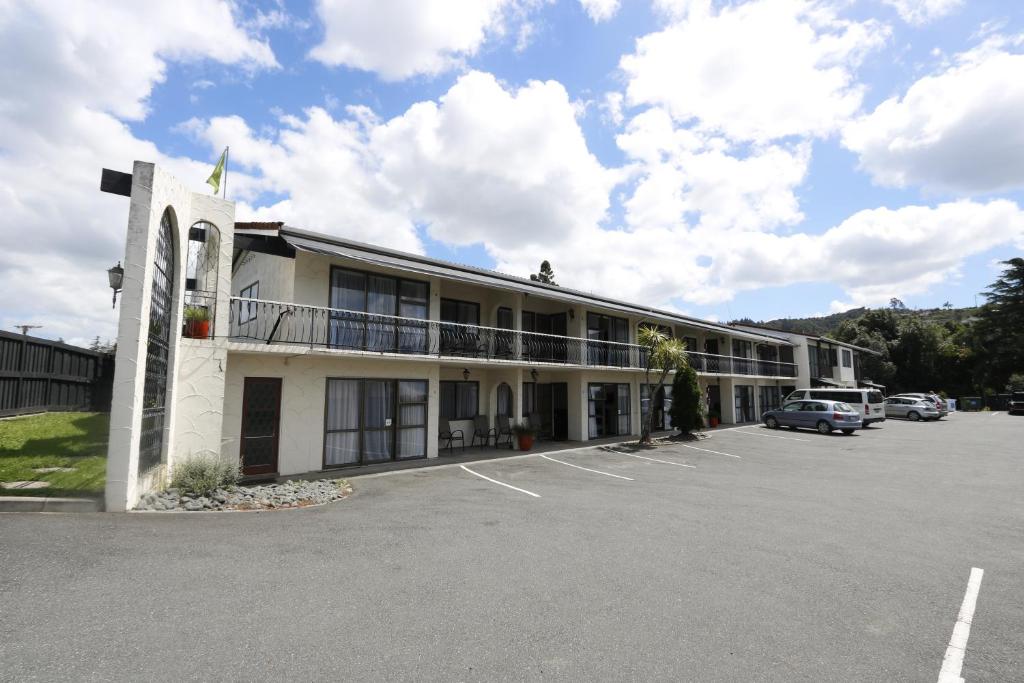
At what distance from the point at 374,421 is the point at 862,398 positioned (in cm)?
2546

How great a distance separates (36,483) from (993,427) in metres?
37.6

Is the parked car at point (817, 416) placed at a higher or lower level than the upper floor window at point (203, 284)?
lower

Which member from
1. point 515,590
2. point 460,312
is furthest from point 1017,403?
point 515,590

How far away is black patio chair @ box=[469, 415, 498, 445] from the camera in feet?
53.3

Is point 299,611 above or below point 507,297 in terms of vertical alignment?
below

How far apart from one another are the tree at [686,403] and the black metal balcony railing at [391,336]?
3266mm

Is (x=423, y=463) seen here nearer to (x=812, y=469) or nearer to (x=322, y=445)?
(x=322, y=445)

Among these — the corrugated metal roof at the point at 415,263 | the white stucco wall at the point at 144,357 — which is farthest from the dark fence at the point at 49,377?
the corrugated metal roof at the point at 415,263

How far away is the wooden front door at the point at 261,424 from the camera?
35.4ft

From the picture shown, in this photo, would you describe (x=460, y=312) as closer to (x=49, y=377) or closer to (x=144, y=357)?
(x=144, y=357)

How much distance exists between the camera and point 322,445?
460 inches

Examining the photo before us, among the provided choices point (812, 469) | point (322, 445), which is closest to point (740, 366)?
point (812, 469)

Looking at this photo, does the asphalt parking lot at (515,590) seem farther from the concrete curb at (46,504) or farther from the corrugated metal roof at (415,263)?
Result: the corrugated metal roof at (415,263)

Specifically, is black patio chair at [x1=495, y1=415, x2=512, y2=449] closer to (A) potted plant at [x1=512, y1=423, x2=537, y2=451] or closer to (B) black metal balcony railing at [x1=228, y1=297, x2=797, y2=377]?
(A) potted plant at [x1=512, y1=423, x2=537, y2=451]
